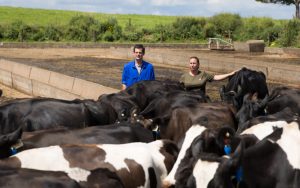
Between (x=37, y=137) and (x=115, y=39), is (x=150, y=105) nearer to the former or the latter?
(x=37, y=137)

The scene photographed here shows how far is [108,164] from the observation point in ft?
21.3

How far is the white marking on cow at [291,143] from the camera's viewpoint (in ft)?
19.6

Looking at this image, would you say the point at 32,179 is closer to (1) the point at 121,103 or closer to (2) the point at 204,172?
(2) the point at 204,172

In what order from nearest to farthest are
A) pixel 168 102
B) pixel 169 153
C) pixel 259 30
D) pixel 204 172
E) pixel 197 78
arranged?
pixel 204 172 < pixel 169 153 < pixel 168 102 < pixel 197 78 < pixel 259 30

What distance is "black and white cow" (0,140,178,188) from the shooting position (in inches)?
246

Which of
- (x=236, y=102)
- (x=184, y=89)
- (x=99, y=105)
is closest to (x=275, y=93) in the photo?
(x=236, y=102)

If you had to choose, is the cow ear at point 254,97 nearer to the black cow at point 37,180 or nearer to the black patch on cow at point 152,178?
the black patch on cow at point 152,178

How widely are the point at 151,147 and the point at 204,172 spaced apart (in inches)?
64.4

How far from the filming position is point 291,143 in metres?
6.10

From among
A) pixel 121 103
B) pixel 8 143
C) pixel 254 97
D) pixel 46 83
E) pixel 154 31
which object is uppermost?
pixel 8 143

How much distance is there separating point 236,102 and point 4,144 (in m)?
5.19

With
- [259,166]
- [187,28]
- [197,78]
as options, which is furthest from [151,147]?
[187,28]

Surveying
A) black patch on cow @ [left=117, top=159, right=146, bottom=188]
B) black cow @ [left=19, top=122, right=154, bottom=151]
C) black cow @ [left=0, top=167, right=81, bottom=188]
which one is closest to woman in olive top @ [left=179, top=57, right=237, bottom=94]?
black cow @ [left=19, top=122, right=154, bottom=151]

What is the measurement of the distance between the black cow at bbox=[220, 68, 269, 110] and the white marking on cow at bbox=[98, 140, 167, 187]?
417 cm
